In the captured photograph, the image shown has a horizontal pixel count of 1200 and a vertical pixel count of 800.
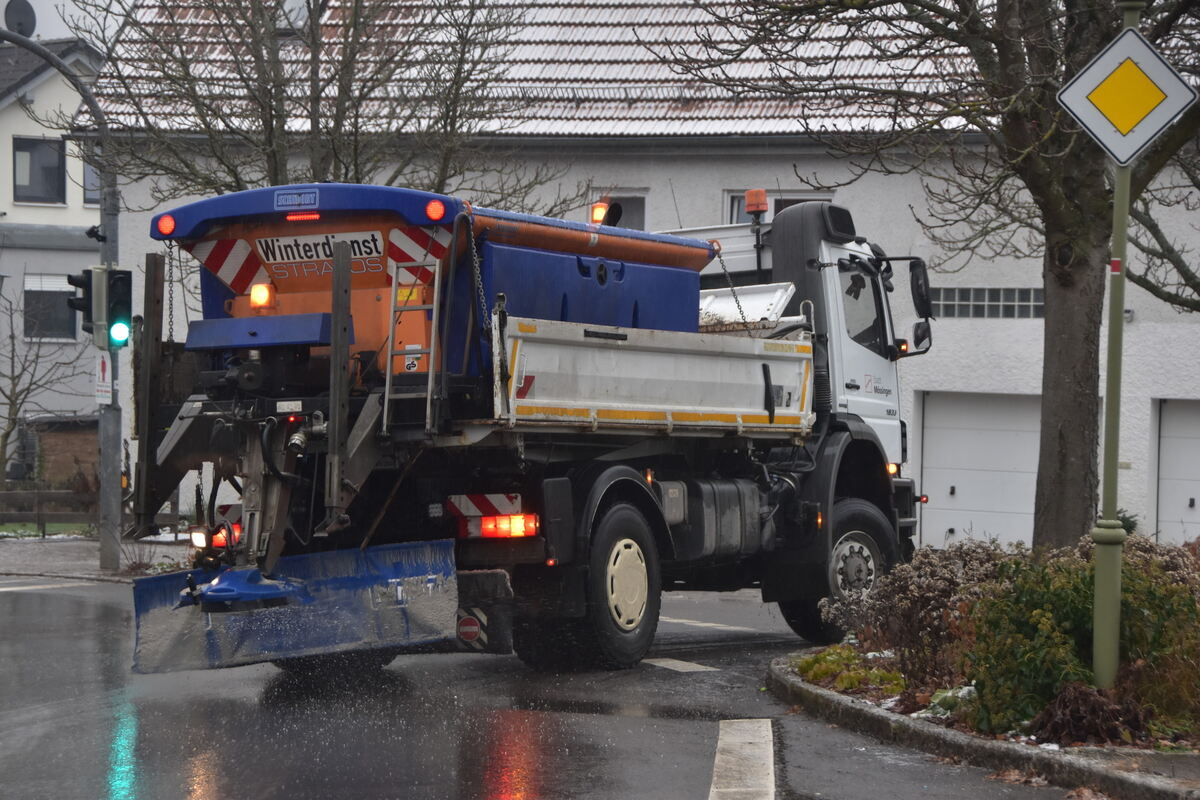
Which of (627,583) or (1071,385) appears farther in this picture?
(1071,385)

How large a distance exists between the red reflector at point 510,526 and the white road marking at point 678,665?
1539mm

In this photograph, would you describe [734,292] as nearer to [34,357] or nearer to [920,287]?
[920,287]

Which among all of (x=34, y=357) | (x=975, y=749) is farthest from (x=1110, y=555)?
(x=34, y=357)

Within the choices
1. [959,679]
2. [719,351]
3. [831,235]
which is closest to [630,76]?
[831,235]

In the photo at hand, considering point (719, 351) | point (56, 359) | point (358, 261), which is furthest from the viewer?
point (56, 359)

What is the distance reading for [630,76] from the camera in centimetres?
2234

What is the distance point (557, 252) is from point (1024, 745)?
13.4 feet

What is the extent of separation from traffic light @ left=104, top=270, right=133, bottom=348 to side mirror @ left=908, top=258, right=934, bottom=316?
8.30 m

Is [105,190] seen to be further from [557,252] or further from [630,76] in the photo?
[557,252]

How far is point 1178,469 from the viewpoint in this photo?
781 inches

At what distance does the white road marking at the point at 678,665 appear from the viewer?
32.6ft

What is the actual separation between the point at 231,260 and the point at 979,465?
13313 mm

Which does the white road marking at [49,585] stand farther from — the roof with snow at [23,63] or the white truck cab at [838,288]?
the roof with snow at [23,63]

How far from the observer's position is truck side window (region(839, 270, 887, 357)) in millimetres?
12062
